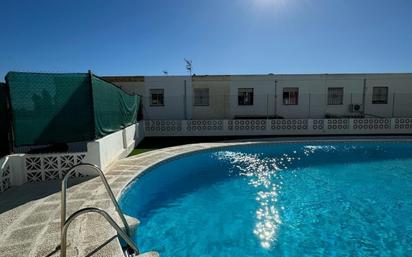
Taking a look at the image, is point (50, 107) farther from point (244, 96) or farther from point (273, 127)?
point (244, 96)

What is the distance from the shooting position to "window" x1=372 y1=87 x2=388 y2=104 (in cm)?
1647

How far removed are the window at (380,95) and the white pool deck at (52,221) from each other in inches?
658

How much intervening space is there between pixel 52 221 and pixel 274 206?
4309mm

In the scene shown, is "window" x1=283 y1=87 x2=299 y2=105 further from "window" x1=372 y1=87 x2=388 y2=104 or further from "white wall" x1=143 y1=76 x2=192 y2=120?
"white wall" x1=143 y1=76 x2=192 y2=120

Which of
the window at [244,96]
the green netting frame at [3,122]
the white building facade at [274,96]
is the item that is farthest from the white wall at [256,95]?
the green netting frame at [3,122]

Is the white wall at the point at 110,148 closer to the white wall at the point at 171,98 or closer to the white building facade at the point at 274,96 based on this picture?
the white wall at the point at 171,98

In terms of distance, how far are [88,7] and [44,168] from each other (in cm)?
607

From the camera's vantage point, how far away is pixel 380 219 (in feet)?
16.5

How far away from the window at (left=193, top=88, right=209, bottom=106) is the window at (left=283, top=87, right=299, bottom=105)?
16.8 ft

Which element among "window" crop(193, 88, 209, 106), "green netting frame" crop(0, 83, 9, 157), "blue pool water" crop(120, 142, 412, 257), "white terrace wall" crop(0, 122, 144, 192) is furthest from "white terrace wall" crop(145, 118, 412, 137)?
"green netting frame" crop(0, 83, 9, 157)

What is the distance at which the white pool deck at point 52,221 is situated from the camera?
10.2ft

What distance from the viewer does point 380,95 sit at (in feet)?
54.3

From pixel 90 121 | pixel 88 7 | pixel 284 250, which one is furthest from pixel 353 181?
pixel 88 7

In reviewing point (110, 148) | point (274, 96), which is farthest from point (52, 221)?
point (274, 96)
